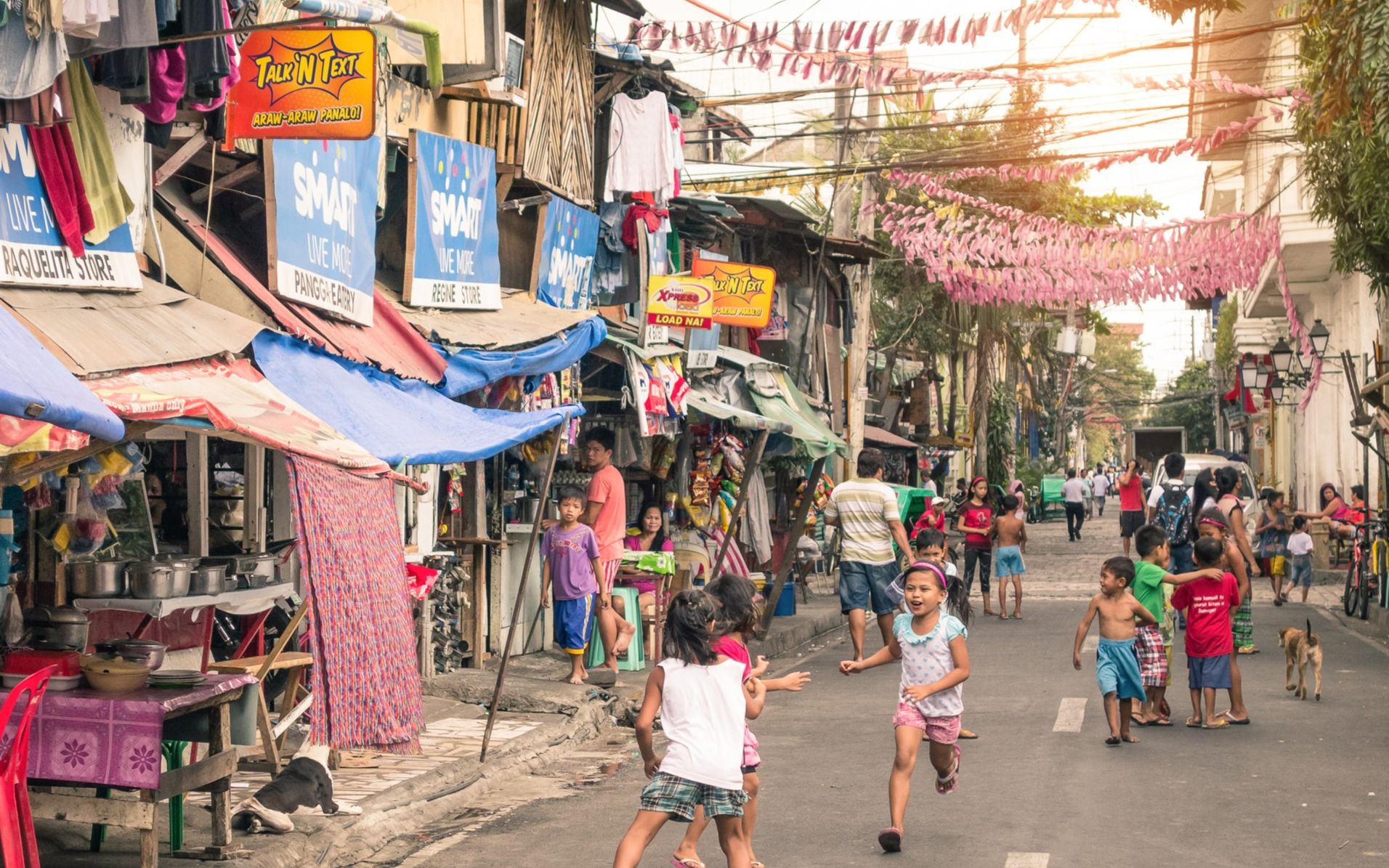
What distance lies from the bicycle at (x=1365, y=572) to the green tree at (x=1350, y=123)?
3.21 metres

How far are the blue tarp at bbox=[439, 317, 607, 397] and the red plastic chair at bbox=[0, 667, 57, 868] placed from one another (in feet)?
19.3

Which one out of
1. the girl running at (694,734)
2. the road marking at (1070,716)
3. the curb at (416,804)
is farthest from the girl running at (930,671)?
the road marking at (1070,716)

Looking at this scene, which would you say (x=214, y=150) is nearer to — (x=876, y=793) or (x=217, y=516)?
(x=217, y=516)

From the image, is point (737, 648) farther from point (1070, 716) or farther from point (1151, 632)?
point (1070, 716)

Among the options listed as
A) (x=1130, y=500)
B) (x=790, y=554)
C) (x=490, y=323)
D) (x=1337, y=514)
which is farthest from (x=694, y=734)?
(x=1337, y=514)

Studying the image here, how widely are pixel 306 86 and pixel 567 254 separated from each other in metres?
6.66

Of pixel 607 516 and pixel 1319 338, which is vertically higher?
pixel 1319 338

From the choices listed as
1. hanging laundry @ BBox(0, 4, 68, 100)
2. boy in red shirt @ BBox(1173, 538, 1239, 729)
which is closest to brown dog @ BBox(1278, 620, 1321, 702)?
boy in red shirt @ BBox(1173, 538, 1239, 729)

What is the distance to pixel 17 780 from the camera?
19.3ft

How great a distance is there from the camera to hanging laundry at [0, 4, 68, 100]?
288 inches

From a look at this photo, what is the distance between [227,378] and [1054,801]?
→ 5.02 m

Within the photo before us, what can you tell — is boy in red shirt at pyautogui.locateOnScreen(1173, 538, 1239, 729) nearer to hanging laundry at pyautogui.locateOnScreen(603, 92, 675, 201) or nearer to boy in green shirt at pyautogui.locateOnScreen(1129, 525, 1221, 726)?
boy in green shirt at pyautogui.locateOnScreen(1129, 525, 1221, 726)

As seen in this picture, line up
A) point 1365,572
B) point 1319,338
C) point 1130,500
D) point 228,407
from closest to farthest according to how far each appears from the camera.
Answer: point 228,407 → point 1365,572 → point 1319,338 → point 1130,500

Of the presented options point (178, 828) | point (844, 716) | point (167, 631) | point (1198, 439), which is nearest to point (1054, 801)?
point (844, 716)
